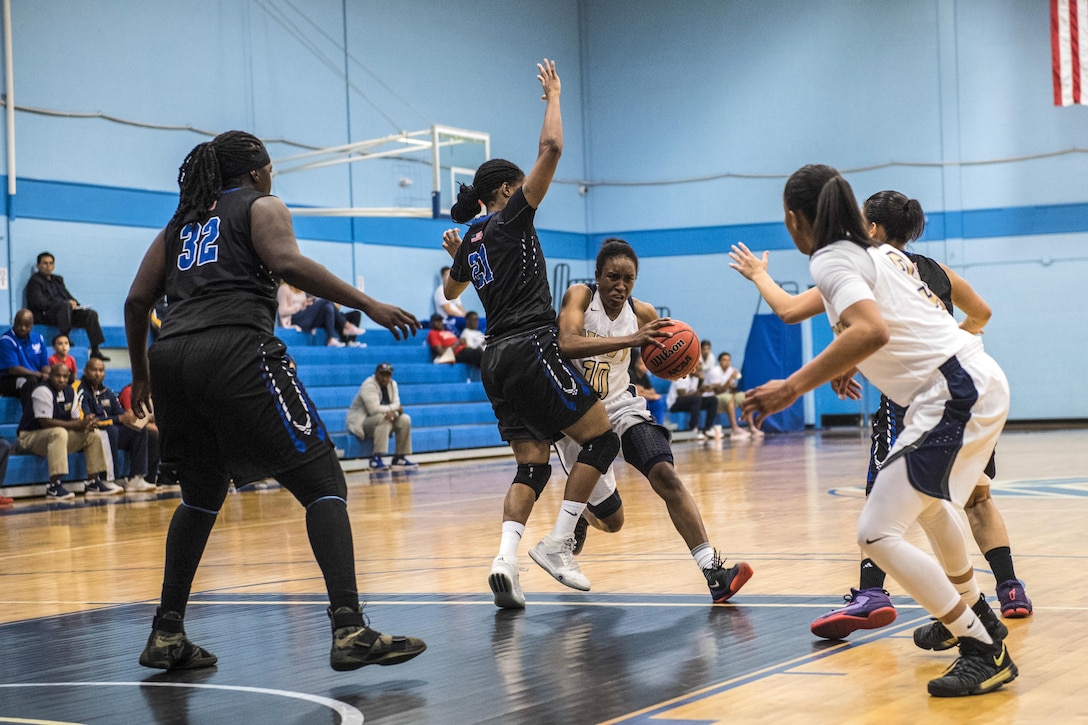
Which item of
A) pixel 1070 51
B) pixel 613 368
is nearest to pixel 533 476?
pixel 613 368

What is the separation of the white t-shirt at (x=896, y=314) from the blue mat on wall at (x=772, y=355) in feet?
60.8

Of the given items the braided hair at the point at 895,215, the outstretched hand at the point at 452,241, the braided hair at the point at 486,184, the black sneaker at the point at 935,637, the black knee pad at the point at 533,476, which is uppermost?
the braided hair at the point at 486,184

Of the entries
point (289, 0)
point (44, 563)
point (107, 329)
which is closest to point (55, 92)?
point (107, 329)

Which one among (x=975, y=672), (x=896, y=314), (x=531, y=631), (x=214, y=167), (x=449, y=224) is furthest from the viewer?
(x=449, y=224)

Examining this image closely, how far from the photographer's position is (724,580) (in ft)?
15.8

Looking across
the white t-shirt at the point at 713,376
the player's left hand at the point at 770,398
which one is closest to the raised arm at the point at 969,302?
the player's left hand at the point at 770,398

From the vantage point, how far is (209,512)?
4.05m

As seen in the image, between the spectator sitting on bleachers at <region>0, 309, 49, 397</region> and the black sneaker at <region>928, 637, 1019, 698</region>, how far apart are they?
11107 mm

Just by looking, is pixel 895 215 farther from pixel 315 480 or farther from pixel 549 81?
pixel 315 480

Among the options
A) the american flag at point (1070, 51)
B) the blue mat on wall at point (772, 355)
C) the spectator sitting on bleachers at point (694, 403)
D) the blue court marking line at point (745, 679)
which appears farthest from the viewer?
the blue mat on wall at point (772, 355)

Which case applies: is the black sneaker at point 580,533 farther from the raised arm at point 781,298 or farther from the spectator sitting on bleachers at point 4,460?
the spectator sitting on bleachers at point 4,460

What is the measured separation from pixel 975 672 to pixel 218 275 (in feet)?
7.97

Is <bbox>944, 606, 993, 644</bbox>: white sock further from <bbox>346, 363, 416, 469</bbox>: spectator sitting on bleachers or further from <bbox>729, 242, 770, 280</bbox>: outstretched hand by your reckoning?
<bbox>346, 363, 416, 469</bbox>: spectator sitting on bleachers

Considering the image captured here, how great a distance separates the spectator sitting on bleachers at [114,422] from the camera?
12758 mm
